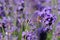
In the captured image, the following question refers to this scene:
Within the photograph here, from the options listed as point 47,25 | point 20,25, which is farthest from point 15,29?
point 47,25

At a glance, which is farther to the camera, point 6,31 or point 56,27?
point 6,31

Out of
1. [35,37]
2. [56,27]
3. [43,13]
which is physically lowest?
[35,37]

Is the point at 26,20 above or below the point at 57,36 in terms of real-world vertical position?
above

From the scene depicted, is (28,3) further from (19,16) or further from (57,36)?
(57,36)

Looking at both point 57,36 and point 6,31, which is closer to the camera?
point 57,36

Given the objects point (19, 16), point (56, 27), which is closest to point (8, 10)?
point (19, 16)

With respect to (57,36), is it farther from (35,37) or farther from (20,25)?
(20,25)
